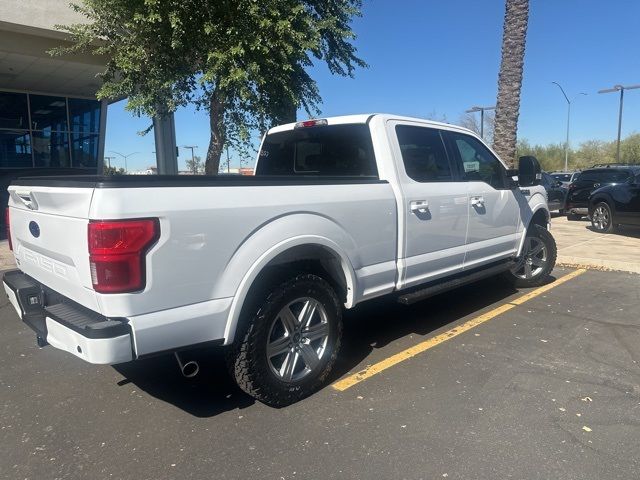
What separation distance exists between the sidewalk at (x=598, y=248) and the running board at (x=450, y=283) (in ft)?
9.85

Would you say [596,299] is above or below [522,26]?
below

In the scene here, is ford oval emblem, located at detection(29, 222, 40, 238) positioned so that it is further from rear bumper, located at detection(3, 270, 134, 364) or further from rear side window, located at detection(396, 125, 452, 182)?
rear side window, located at detection(396, 125, 452, 182)

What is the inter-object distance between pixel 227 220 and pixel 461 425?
191cm

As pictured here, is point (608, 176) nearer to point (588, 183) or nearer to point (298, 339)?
point (588, 183)

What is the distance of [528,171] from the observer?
5570 mm

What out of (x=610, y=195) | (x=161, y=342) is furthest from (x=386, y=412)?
(x=610, y=195)

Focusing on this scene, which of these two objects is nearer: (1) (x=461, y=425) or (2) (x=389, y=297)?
(1) (x=461, y=425)

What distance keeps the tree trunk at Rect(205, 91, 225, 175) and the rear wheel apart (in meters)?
8.91

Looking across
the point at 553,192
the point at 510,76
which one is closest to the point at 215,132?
the point at 510,76

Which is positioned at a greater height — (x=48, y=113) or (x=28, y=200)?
(x=48, y=113)

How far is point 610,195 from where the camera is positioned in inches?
457

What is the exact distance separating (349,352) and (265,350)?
1.33m

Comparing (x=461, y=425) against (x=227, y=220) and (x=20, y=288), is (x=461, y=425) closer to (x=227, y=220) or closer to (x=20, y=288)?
(x=227, y=220)

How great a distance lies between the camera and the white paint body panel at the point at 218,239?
8.68 ft
